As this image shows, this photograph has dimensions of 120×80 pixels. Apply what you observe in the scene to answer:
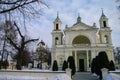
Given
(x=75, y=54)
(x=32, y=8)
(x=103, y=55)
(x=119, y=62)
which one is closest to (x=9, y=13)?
(x=32, y=8)

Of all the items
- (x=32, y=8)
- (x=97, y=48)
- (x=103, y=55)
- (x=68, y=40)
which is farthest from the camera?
(x=68, y=40)

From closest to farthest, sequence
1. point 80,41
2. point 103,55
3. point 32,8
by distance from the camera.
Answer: point 32,8 → point 103,55 → point 80,41

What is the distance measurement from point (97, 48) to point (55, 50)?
37.1 feet

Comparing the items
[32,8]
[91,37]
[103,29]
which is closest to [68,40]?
[91,37]

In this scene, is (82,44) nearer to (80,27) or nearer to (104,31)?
(80,27)

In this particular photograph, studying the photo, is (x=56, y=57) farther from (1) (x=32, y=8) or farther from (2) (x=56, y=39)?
(1) (x=32, y=8)

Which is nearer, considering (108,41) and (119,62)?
(108,41)

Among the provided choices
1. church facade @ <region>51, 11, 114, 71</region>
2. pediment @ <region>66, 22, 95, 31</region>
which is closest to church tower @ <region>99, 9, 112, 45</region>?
church facade @ <region>51, 11, 114, 71</region>

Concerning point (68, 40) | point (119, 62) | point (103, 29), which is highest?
point (103, 29)

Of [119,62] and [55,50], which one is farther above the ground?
[55,50]

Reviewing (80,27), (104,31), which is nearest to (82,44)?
(80,27)

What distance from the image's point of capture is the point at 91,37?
43812mm

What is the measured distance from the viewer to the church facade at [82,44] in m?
42.0

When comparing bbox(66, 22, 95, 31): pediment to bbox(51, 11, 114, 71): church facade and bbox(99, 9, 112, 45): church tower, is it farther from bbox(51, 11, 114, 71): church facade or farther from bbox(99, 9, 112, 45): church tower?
bbox(99, 9, 112, 45): church tower
